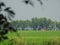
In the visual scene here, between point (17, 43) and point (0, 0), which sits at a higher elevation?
point (0, 0)

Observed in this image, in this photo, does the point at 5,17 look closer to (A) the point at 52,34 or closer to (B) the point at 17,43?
(B) the point at 17,43

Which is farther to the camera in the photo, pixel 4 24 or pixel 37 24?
pixel 37 24

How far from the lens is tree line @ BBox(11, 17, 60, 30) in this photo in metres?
0.69

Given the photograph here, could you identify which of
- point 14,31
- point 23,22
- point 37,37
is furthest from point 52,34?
point 14,31

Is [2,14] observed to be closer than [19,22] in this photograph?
Yes

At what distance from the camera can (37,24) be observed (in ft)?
2.58

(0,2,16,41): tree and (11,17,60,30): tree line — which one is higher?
(0,2,16,41): tree

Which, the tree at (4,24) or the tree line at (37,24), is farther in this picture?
the tree line at (37,24)

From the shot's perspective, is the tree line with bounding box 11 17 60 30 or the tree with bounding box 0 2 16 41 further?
the tree line with bounding box 11 17 60 30

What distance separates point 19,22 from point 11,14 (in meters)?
0.14

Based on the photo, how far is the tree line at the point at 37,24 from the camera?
2.26ft

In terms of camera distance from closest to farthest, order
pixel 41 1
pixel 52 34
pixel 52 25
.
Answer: pixel 41 1
pixel 52 25
pixel 52 34

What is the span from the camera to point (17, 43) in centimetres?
61

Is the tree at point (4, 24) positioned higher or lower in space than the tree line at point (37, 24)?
higher
